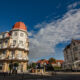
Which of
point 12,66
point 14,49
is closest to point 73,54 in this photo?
point 14,49

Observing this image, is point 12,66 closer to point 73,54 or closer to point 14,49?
point 14,49

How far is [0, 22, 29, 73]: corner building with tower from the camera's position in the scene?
35.4 meters

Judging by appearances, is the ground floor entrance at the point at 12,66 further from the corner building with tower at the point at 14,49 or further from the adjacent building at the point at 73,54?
the adjacent building at the point at 73,54

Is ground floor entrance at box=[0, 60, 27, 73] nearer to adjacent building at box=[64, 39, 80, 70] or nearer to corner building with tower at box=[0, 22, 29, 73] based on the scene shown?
corner building with tower at box=[0, 22, 29, 73]

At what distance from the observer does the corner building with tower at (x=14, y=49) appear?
35397 mm

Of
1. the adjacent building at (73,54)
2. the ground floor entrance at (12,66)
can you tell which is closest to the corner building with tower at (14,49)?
the ground floor entrance at (12,66)

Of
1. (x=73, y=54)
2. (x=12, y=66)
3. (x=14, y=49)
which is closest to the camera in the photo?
(x=12, y=66)

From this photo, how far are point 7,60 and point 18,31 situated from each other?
12.1 metres

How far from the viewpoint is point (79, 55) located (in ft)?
141

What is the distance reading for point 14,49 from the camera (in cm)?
3709

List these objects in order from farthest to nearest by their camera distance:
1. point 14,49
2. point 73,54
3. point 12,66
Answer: point 73,54 < point 14,49 < point 12,66

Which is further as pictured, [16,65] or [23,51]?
[23,51]

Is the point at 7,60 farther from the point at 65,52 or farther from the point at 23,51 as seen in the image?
the point at 65,52

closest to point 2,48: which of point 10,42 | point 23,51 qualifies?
point 10,42
